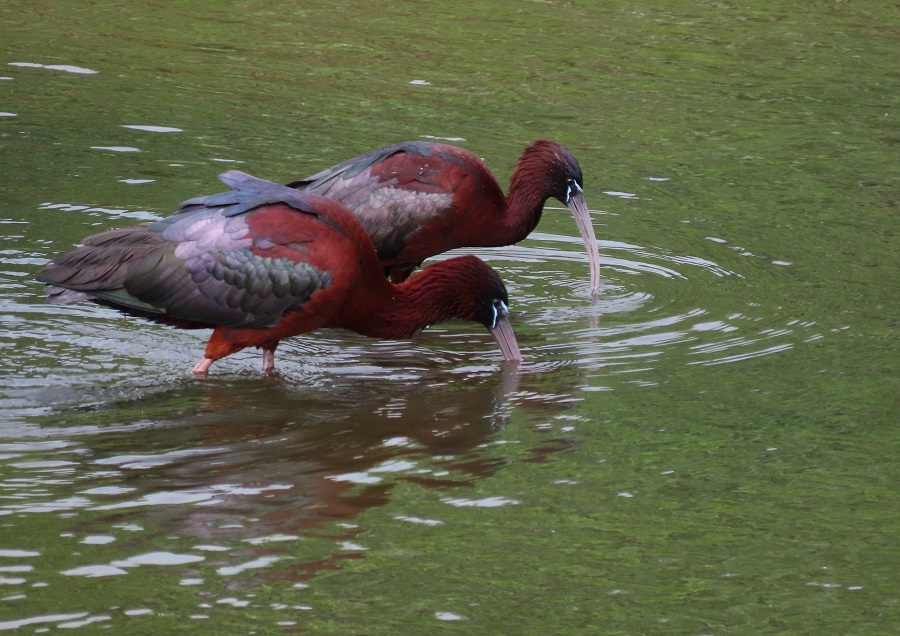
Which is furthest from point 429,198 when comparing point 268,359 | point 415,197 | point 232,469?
point 232,469

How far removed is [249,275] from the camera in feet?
25.5

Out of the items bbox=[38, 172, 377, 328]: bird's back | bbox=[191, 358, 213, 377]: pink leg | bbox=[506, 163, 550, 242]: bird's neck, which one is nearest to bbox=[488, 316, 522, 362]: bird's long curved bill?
bbox=[38, 172, 377, 328]: bird's back

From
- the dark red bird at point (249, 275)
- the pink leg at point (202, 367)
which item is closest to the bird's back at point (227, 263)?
the dark red bird at point (249, 275)

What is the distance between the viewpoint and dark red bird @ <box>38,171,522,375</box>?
25.3 ft

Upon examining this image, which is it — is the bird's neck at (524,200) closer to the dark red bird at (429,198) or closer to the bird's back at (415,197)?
the dark red bird at (429,198)

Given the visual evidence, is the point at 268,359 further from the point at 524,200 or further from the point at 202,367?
the point at 524,200

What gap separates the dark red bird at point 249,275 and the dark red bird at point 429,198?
1.18 meters

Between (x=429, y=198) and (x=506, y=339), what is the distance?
4.22 feet

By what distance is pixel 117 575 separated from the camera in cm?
534

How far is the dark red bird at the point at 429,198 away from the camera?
919 centimetres

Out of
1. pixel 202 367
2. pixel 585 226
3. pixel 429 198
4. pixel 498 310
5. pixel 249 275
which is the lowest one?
pixel 202 367

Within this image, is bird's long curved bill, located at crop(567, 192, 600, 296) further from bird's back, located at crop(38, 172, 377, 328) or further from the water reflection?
bird's back, located at crop(38, 172, 377, 328)

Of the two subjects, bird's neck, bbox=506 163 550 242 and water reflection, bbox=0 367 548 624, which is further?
bird's neck, bbox=506 163 550 242

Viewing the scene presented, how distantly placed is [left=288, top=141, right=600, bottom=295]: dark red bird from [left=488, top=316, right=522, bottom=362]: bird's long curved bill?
1169mm
